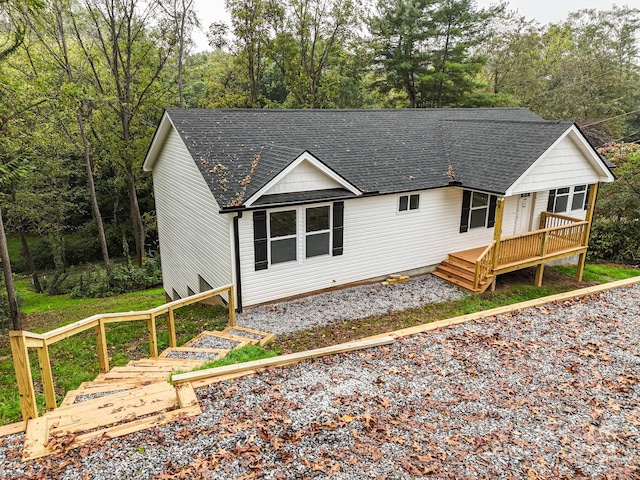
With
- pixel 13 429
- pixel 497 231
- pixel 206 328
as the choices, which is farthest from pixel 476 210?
pixel 13 429

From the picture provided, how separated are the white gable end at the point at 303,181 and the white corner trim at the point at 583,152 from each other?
193 inches

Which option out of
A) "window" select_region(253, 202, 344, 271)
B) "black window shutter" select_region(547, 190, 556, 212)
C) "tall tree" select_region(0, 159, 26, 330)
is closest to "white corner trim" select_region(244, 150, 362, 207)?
"window" select_region(253, 202, 344, 271)

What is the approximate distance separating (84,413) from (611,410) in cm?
715

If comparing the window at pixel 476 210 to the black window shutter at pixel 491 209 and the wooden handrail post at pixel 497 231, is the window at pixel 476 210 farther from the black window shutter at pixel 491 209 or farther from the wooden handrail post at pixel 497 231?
the wooden handrail post at pixel 497 231

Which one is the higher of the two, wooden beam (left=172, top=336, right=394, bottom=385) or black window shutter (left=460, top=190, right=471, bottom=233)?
black window shutter (left=460, top=190, right=471, bottom=233)

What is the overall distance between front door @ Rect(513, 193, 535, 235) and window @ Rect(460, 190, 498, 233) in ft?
3.18

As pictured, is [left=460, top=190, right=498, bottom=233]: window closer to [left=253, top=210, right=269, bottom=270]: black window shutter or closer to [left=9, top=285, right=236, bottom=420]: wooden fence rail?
[left=253, top=210, right=269, bottom=270]: black window shutter

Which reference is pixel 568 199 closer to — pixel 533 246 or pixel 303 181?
pixel 533 246

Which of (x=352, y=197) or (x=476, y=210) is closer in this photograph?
(x=352, y=197)

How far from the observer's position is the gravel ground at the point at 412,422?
459 centimetres

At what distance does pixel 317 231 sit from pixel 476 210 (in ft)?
19.2

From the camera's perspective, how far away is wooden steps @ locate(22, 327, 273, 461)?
15.5 ft

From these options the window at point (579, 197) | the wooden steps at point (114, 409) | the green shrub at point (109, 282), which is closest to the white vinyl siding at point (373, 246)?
the wooden steps at point (114, 409)

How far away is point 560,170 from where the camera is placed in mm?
12719
